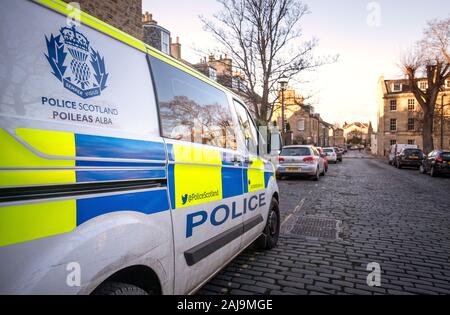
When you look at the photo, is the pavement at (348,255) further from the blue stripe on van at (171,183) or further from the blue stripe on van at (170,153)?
the blue stripe on van at (170,153)

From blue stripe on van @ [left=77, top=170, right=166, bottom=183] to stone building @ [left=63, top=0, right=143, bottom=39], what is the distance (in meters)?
7.73

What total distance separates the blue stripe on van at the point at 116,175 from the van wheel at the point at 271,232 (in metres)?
2.64

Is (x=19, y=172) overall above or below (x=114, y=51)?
below

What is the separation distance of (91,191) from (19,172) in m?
0.35

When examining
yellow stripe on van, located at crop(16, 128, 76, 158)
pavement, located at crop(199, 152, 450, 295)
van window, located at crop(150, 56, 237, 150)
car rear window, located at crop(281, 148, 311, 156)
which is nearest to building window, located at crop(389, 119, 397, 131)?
car rear window, located at crop(281, 148, 311, 156)

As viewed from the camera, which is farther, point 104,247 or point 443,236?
point 443,236

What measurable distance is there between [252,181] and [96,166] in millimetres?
2292

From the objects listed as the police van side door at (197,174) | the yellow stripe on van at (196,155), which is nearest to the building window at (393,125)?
the police van side door at (197,174)

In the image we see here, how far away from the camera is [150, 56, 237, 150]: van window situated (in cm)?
220

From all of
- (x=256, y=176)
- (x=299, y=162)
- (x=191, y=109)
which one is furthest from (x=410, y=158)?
(x=191, y=109)

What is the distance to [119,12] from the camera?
906cm

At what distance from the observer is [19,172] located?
3.82 ft
